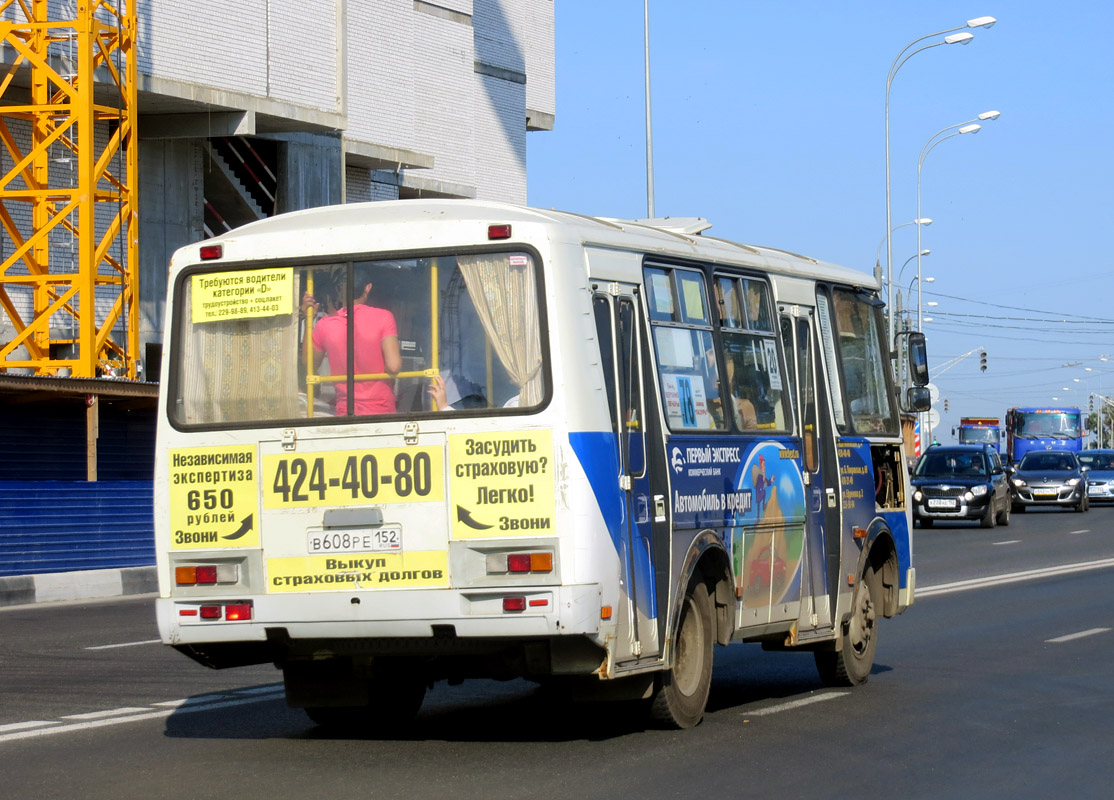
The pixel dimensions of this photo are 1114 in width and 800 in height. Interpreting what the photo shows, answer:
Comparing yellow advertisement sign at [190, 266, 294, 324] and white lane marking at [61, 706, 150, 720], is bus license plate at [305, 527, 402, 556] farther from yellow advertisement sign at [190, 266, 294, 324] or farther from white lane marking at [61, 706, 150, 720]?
white lane marking at [61, 706, 150, 720]

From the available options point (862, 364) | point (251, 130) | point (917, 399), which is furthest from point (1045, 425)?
point (862, 364)

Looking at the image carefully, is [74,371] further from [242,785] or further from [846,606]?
[242,785]

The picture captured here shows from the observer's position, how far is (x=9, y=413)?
25.1 meters

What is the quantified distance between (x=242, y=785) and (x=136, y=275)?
22644 millimetres

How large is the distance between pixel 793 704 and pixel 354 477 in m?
3.66

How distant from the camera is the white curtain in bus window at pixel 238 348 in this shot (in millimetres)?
8797

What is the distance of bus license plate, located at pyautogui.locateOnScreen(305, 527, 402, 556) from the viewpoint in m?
8.38

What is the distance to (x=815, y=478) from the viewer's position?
1102cm

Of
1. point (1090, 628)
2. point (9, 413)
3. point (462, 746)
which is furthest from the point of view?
point (9, 413)

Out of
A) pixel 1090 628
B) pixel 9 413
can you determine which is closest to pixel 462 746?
pixel 1090 628

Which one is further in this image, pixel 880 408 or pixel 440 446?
pixel 880 408

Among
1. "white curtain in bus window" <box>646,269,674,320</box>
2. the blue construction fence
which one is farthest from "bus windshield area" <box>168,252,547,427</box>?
the blue construction fence

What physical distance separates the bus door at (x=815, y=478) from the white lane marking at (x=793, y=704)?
461 mm

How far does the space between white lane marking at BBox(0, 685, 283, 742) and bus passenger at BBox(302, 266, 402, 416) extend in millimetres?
2640
